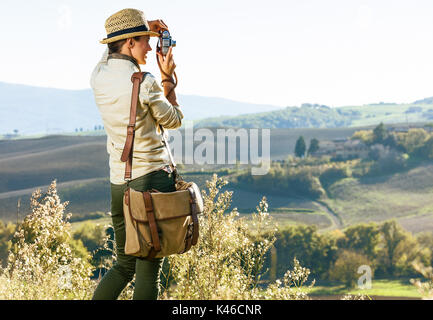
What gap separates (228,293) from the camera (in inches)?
111

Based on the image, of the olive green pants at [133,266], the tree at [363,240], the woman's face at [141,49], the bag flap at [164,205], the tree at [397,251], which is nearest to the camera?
the bag flap at [164,205]

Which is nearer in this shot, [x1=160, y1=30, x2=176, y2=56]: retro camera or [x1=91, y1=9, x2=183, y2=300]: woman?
[x1=91, y1=9, x2=183, y2=300]: woman

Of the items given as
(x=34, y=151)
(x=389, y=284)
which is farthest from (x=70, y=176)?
(x=389, y=284)

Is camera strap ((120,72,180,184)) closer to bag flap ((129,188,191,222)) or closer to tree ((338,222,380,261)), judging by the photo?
bag flap ((129,188,191,222))

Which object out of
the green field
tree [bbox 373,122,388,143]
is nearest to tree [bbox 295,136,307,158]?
tree [bbox 373,122,388,143]

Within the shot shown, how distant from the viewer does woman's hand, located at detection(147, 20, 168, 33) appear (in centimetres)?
324

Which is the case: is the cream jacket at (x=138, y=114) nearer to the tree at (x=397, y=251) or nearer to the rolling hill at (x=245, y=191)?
the tree at (x=397, y=251)

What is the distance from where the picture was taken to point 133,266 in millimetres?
3201

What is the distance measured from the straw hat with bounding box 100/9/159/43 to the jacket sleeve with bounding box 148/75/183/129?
0.36 meters

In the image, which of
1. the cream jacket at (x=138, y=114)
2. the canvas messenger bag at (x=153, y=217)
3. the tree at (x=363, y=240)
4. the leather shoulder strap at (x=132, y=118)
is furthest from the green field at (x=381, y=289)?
the leather shoulder strap at (x=132, y=118)

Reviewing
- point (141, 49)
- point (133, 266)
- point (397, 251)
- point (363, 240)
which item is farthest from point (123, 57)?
point (397, 251)

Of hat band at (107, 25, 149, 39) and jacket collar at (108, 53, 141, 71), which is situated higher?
hat band at (107, 25, 149, 39)

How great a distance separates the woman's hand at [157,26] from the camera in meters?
3.24
